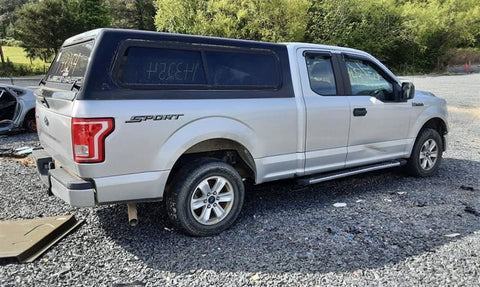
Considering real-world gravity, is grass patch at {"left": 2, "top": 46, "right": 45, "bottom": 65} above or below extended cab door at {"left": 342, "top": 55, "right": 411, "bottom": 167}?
below

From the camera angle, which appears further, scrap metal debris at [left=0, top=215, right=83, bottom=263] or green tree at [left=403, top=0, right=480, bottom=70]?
green tree at [left=403, top=0, right=480, bottom=70]

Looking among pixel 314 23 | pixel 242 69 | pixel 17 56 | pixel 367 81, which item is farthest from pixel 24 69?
pixel 367 81

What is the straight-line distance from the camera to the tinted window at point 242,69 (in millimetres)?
3859

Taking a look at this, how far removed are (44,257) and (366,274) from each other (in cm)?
287

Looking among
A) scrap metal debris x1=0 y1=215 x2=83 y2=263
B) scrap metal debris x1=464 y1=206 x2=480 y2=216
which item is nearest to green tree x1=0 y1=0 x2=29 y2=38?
scrap metal debris x1=0 y1=215 x2=83 y2=263

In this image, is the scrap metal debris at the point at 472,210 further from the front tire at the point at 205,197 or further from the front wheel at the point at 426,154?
the front tire at the point at 205,197

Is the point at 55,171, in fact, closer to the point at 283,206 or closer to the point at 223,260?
the point at 223,260

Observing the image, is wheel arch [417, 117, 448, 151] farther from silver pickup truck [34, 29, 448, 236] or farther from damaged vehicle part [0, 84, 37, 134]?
damaged vehicle part [0, 84, 37, 134]

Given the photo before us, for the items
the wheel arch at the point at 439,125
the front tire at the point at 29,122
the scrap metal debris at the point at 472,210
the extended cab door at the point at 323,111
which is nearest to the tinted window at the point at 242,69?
the extended cab door at the point at 323,111

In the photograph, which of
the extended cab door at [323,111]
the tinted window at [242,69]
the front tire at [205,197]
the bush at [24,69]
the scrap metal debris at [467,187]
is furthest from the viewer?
the bush at [24,69]

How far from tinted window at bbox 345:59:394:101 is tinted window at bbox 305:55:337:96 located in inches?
13.4

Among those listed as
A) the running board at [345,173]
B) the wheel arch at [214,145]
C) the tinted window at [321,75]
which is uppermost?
the tinted window at [321,75]

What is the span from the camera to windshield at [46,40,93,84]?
11.3 feet

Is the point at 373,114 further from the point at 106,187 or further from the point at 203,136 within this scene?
the point at 106,187
